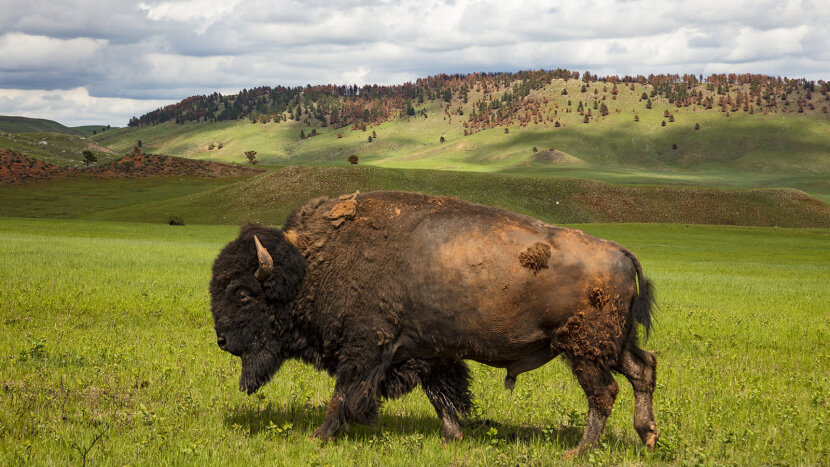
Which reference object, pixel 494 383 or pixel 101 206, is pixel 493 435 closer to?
pixel 494 383

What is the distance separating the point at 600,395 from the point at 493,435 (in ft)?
4.69

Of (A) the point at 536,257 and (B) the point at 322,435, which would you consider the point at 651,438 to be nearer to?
(A) the point at 536,257

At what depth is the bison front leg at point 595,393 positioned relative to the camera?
6.78 metres

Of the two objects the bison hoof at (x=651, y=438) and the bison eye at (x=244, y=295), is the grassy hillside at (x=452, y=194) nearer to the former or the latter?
the bison eye at (x=244, y=295)

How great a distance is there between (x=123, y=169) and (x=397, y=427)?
421 feet

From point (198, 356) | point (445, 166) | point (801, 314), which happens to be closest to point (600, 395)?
point (198, 356)

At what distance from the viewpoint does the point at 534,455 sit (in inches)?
257

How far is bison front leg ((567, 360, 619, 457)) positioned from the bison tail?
69 centimetres

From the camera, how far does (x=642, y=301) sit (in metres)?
7.07

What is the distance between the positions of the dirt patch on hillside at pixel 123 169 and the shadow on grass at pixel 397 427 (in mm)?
120373

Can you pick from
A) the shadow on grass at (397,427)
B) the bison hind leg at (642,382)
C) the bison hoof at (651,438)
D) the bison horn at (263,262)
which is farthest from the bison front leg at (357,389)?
the bison hoof at (651,438)

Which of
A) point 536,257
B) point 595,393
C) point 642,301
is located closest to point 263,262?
point 536,257

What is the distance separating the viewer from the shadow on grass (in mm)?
7465

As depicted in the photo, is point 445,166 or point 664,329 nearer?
point 664,329
